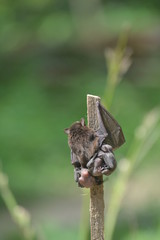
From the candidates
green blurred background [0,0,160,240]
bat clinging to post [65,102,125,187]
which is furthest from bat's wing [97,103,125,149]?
green blurred background [0,0,160,240]

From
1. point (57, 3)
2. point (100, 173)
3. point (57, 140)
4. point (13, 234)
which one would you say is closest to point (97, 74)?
point (57, 3)

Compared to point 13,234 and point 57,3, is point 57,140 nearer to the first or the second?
point 13,234

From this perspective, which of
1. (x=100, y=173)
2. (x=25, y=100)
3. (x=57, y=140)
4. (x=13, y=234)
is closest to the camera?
(x=100, y=173)

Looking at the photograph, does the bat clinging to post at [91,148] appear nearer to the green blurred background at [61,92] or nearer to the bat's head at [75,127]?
the bat's head at [75,127]

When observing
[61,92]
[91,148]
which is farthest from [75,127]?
[61,92]

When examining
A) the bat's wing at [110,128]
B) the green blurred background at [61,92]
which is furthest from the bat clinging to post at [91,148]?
the green blurred background at [61,92]

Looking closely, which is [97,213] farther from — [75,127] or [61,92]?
[61,92]
